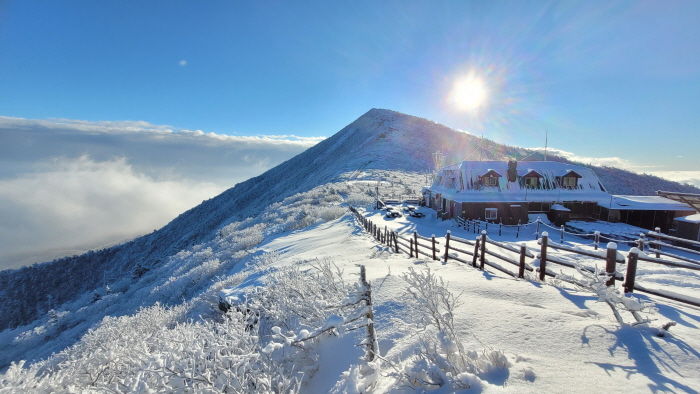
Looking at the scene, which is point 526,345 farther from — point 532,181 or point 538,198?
point 532,181

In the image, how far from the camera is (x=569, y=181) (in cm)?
2822

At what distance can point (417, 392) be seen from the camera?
11.7ft

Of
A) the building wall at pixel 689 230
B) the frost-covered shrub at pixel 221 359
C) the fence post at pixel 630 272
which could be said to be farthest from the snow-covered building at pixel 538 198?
the frost-covered shrub at pixel 221 359

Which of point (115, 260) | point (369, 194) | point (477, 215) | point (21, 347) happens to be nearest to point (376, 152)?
point (369, 194)

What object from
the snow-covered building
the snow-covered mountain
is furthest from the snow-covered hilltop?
the snow-covered mountain

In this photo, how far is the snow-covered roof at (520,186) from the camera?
2675cm

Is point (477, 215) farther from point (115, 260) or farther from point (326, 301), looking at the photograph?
point (115, 260)

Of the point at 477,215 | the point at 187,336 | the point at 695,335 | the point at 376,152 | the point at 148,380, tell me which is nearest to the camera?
the point at 148,380

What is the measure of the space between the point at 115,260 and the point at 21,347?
1254 inches

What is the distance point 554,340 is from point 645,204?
1178 inches

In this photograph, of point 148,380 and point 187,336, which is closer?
point 148,380

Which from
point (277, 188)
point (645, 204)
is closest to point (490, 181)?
point (645, 204)

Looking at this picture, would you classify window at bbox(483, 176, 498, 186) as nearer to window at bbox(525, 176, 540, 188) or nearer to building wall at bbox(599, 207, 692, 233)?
window at bbox(525, 176, 540, 188)

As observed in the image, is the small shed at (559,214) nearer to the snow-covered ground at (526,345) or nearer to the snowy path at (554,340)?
the snow-covered ground at (526,345)
